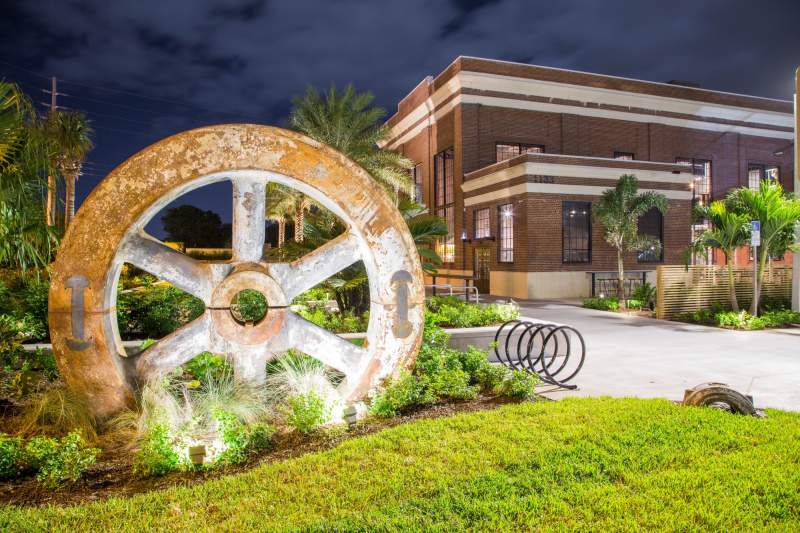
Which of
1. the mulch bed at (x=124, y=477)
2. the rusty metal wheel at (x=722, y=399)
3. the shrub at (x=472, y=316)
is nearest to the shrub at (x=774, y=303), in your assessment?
the shrub at (x=472, y=316)

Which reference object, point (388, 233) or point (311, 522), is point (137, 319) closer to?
point (388, 233)

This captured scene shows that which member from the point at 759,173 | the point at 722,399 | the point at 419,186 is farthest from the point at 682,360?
the point at 759,173

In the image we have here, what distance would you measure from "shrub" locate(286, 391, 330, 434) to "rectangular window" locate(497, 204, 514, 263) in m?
19.8

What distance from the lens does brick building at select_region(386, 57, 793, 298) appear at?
22656 millimetres

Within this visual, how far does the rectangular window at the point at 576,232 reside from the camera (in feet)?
75.7

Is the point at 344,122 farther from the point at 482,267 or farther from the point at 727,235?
the point at 727,235

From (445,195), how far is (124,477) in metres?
28.1

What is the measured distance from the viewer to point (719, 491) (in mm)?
3369

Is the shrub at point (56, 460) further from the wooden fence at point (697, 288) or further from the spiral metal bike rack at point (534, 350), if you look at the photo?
the wooden fence at point (697, 288)

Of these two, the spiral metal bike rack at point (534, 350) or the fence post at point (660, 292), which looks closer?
the spiral metal bike rack at point (534, 350)

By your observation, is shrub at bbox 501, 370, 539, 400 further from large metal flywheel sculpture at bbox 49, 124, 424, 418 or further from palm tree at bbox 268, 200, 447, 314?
palm tree at bbox 268, 200, 447, 314

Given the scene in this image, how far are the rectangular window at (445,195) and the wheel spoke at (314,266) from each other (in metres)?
24.0

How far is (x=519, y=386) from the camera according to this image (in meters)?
5.72

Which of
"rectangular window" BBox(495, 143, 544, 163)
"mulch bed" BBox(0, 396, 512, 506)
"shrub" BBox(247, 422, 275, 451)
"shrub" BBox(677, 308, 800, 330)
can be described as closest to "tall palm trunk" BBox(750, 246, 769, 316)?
"shrub" BBox(677, 308, 800, 330)
